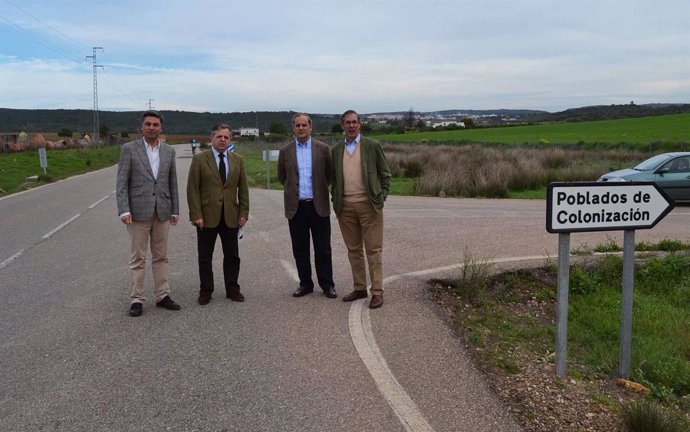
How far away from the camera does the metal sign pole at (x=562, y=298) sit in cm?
412

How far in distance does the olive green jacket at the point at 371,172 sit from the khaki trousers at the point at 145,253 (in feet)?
5.77

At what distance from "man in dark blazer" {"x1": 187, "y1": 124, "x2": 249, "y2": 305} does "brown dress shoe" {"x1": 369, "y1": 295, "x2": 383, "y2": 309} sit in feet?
4.45

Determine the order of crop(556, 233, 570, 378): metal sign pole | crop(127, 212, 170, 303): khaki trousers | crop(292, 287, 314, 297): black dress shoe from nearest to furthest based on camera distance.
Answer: crop(556, 233, 570, 378): metal sign pole < crop(127, 212, 170, 303): khaki trousers < crop(292, 287, 314, 297): black dress shoe

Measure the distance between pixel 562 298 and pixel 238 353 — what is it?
2.46 metres

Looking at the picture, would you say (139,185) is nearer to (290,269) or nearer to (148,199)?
(148,199)

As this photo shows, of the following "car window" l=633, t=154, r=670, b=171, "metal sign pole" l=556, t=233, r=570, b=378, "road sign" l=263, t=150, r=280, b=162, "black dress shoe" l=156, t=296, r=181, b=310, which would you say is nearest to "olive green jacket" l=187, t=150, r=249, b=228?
"black dress shoe" l=156, t=296, r=181, b=310

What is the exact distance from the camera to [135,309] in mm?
5738

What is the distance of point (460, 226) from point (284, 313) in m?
6.13

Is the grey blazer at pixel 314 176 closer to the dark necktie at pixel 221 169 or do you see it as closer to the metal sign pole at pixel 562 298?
the dark necktie at pixel 221 169

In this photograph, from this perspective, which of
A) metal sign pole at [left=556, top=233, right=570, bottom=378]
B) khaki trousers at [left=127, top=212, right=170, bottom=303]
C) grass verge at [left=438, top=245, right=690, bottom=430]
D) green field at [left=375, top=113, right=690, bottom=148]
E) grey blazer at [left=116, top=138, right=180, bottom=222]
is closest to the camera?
metal sign pole at [left=556, top=233, right=570, bottom=378]

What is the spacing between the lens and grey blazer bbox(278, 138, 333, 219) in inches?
241

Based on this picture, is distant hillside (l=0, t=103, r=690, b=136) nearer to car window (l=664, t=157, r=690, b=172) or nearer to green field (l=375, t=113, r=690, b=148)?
green field (l=375, t=113, r=690, b=148)

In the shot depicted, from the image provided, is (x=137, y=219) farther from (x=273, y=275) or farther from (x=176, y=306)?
(x=273, y=275)

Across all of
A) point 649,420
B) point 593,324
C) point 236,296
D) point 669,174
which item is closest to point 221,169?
point 236,296
